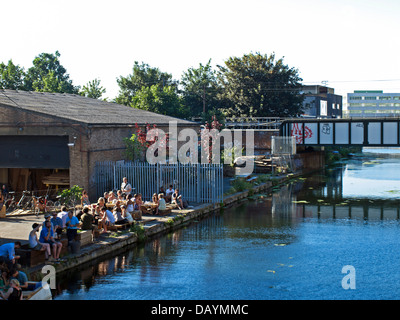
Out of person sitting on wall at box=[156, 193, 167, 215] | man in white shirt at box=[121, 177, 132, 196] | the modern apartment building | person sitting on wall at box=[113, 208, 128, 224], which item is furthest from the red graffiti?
the modern apartment building

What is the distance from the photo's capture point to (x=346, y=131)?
48625mm

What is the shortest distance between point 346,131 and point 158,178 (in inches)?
1052

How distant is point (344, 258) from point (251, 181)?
2085 cm

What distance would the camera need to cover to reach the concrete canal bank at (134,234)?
1604cm

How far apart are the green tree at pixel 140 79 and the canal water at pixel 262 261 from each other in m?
51.6

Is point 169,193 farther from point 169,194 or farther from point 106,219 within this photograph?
point 106,219

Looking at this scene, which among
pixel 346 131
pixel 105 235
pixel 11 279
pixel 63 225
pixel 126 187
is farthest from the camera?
pixel 346 131

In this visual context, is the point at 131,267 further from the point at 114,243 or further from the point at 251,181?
the point at 251,181

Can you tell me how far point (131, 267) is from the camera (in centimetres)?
1642

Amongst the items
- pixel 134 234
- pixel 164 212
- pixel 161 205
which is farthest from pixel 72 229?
pixel 164 212

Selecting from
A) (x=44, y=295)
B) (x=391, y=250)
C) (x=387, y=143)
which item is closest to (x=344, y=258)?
(x=391, y=250)

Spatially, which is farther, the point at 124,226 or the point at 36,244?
the point at 124,226

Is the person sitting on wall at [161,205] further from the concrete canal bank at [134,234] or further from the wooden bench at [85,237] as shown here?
the wooden bench at [85,237]
